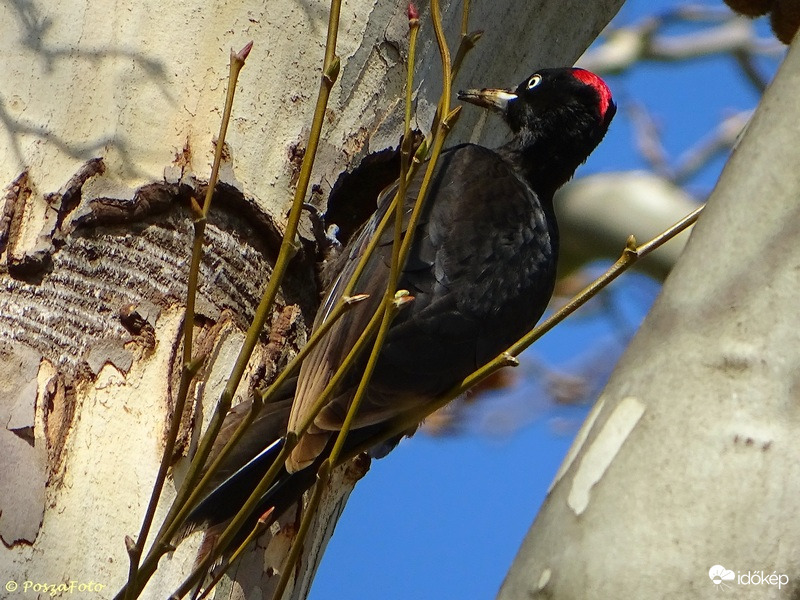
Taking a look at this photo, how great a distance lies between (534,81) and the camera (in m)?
3.34

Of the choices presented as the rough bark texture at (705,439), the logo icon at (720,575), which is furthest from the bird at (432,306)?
the logo icon at (720,575)

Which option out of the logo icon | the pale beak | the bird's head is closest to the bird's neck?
the bird's head

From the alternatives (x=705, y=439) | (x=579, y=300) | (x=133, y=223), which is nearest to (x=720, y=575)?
(x=705, y=439)

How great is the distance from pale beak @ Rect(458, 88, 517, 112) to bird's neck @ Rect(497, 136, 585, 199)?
1.34 feet

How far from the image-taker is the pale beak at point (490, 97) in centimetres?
291

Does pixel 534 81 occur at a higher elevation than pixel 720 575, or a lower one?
higher

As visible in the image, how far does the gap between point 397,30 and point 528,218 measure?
736 mm

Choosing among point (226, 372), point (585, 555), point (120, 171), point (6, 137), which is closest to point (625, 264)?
point (585, 555)

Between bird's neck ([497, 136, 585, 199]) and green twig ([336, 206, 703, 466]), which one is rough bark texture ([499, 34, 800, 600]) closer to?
green twig ([336, 206, 703, 466])

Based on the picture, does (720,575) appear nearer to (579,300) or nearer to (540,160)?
(579,300)

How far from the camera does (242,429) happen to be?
5.08ft

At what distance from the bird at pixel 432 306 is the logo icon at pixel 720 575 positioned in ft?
3.61

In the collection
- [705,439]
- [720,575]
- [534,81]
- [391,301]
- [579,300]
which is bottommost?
[720,575]

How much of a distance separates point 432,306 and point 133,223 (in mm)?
817
